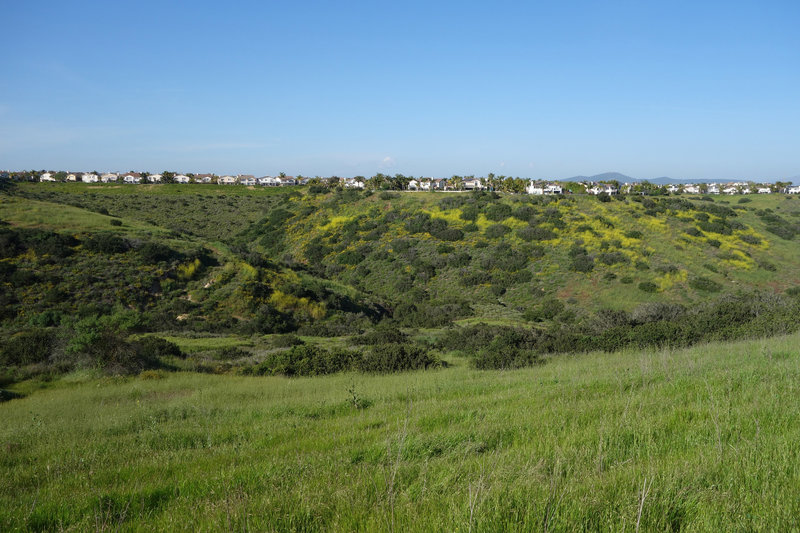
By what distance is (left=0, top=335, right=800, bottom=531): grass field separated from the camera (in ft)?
9.82

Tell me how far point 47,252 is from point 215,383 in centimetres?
2712

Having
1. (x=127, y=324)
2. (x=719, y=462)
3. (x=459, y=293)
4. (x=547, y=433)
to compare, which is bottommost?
(x=459, y=293)

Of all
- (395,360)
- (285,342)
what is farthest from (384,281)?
(395,360)

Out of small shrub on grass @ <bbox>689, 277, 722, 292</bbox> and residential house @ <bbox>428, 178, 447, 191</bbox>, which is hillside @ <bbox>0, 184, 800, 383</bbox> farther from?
residential house @ <bbox>428, 178, 447, 191</bbox>

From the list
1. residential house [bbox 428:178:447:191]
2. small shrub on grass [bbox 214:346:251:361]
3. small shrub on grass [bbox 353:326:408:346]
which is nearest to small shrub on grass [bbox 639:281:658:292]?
small shrub on grass [bbox 353:326:408:346]

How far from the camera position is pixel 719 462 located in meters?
3.61

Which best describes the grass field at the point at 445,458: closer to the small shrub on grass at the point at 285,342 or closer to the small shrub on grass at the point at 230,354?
the small shrub on grass at the point at 230,354

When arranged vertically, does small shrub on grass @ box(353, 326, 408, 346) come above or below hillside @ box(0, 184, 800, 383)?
below

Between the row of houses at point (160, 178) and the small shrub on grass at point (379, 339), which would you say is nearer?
the small shrub on grass at point (379, 339)

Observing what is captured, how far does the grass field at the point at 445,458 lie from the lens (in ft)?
9.82

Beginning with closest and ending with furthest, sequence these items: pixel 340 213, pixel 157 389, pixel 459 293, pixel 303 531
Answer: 1. pixel 303 531
2. pixel 157 389
3. pixel 459 293
4. pixel 340 213

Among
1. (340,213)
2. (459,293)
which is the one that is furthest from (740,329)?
(340,213)

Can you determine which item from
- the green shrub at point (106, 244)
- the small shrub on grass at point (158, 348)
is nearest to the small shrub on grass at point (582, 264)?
the small shrub on grass at point (158, 348)

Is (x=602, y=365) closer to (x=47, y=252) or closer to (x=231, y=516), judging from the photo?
(x=231, y=516)
